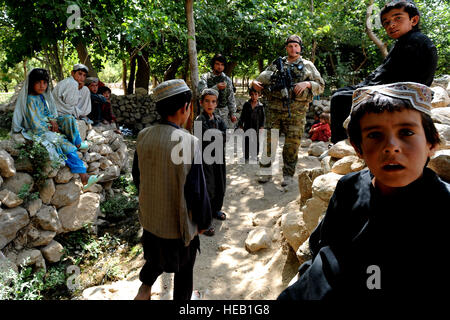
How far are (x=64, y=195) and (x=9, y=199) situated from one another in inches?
30.7

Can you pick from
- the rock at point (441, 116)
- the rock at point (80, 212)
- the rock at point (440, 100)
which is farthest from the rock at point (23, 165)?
the rock at point (440, 100)

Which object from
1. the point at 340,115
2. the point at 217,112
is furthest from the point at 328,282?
the point at 217,112

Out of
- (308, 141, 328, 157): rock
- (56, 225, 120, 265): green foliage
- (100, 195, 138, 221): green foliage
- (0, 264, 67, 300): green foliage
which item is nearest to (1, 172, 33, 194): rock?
(56, 225, 120, 265): green foliage

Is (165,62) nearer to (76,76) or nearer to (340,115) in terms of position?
(76,76)

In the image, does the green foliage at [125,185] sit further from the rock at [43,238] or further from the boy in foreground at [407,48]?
the boy in foreground at [407,48]

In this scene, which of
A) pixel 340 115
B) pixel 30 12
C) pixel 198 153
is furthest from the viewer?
pixel 30 12

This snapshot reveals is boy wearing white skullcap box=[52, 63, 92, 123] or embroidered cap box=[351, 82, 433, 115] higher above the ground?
boy wearing white skullcap box=[52, 63, 92, 123]

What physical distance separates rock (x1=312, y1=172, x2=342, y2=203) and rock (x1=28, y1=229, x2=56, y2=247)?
3.65 metres

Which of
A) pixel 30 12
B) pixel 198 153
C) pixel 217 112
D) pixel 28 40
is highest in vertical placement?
pixel 30 12

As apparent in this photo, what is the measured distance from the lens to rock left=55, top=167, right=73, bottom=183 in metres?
4.27

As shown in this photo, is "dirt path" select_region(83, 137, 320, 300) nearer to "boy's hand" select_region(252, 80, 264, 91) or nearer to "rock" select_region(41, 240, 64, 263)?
"rock" select_region(41, 240, 64, 263)

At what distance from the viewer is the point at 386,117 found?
936 millimetres

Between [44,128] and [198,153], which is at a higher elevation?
[44,128]

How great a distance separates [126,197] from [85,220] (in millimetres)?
1207
